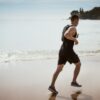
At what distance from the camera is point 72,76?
3631 millimetres

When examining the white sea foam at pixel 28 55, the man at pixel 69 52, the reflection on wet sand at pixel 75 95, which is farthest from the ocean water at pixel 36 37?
the reflection on wet sand at pixel 75 95

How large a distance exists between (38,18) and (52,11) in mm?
190

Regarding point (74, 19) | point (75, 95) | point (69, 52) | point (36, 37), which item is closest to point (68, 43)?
point (69, 52)

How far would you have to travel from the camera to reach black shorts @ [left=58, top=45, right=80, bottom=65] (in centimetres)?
356

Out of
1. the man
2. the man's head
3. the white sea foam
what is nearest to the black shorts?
the man

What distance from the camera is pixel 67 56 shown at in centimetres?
356

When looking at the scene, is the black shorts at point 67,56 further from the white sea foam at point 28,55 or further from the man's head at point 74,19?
the man's head at point 74,19

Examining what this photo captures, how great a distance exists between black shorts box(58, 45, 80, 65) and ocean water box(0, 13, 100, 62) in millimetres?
97

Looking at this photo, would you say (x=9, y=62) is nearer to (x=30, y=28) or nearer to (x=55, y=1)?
(x=30, y=28)

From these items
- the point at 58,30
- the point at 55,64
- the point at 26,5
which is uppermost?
the point at 26,5

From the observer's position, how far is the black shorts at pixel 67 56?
3557 millimetres

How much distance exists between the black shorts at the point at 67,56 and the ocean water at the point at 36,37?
10cm

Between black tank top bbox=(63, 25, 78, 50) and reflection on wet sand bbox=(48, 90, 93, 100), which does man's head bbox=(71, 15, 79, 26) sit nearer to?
black tank top bbox=(63, 25, 78, 50)

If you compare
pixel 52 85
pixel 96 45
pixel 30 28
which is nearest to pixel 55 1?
pixel 30 28
